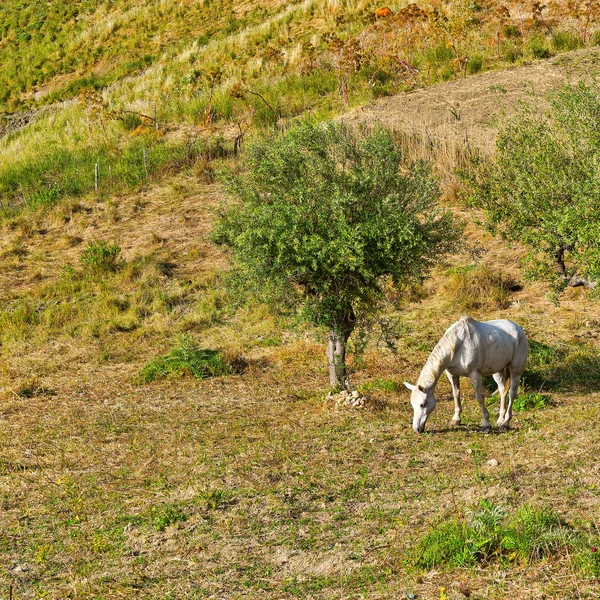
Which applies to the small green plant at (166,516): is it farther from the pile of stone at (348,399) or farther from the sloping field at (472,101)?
the sloping field at (472,101)

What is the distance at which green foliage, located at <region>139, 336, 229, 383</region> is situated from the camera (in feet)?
54.5

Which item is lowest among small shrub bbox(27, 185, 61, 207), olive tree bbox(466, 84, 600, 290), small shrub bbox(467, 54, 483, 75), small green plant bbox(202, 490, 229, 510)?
small green plant bbox(202, 490, 229, 510)

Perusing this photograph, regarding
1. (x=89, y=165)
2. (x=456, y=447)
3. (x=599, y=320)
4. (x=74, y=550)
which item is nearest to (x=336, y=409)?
(x=456, y=447)

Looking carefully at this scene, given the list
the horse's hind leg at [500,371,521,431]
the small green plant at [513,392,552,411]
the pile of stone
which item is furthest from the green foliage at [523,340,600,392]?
the pile of stone

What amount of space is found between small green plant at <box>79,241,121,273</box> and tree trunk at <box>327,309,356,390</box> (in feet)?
34.6

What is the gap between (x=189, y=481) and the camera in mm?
11148

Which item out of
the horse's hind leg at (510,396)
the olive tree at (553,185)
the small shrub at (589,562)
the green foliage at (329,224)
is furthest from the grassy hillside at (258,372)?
the olive tree at (553,185)

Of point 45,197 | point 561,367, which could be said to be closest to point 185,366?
point 561,367

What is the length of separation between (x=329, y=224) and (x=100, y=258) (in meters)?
11.7

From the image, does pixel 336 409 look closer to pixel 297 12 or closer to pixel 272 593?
pixel 272 593

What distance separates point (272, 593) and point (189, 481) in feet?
11.3

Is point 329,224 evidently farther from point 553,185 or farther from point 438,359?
point 553,185

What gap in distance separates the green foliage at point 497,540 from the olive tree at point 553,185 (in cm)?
626

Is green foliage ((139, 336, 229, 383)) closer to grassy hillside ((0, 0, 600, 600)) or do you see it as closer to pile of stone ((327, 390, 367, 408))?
grassy hillside ((0, 0, 600, 600))
